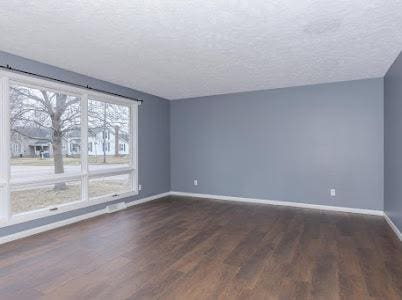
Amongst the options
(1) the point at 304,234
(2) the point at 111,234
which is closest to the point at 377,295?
(1) the point at 304,234

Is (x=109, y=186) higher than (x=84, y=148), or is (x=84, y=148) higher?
(x=84, y=148)

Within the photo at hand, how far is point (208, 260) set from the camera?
262 cm

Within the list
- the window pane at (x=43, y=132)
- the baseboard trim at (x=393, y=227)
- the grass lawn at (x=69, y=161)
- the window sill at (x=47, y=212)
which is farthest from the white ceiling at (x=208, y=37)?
the baseboard trim at (x=393, y=227)

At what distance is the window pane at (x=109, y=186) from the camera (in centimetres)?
444

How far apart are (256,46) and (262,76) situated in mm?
1332

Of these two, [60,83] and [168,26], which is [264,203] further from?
[60,83]

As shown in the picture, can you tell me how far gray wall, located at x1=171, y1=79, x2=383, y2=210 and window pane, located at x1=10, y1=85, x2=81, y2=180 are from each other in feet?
8.86

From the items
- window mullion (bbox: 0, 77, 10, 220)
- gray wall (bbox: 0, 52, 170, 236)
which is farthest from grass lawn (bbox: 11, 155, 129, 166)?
gray wall (bbox: 0, 52, 170, 236)

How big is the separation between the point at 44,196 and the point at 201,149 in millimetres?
3443

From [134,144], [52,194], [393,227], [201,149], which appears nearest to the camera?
[393,227]

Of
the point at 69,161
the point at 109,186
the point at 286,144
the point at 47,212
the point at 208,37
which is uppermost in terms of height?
the point at 208,37

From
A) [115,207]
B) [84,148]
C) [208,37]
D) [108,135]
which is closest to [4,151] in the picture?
[84,148]

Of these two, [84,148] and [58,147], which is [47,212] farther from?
[84,148]

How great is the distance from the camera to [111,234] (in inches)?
133
